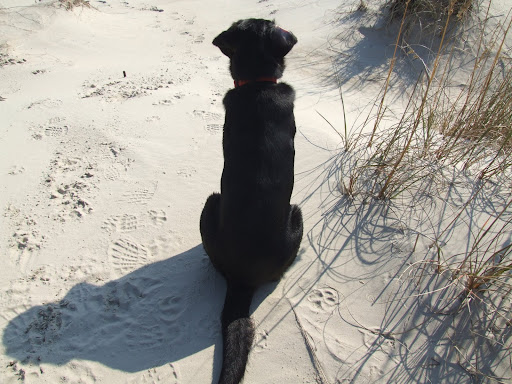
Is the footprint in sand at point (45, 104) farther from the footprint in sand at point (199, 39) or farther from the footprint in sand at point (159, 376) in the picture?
the footprint in sand at point (159, 376)

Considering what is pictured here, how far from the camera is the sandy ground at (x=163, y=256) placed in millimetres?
1799

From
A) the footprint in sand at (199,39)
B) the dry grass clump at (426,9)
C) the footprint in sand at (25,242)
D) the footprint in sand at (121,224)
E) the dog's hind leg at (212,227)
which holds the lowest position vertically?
the footprint in sand at (25,242)

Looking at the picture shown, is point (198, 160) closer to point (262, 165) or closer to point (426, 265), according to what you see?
point (262, 165)

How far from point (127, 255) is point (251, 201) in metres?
1.11

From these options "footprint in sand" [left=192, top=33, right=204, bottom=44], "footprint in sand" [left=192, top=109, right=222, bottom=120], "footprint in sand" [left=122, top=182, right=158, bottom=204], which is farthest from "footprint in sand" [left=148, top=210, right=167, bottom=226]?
"footprint in sand" [left=192, top=33, right=204, bottom=44]

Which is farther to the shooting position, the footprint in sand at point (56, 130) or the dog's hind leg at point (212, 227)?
the footprint in sand at point (56, 130)

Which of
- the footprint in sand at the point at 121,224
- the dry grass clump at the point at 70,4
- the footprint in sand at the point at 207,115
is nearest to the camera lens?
the footprint in sand at the point at 121,224

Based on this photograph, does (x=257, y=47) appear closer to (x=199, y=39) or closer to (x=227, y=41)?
(x=227, y=41)

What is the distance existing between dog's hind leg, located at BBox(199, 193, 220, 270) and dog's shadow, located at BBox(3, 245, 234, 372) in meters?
0.27

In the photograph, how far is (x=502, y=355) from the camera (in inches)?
67.7

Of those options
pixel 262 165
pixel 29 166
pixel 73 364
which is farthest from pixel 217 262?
pixel 29 166

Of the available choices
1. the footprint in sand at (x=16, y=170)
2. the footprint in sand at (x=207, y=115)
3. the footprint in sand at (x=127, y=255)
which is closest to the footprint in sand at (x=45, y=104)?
the footprint in sand at (x=16, y=170)

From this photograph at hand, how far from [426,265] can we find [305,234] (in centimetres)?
82

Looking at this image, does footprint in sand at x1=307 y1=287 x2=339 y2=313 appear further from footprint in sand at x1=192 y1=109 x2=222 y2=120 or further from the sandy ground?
footprint in sand at x1=192 y1=109 x2=222 y2=120
